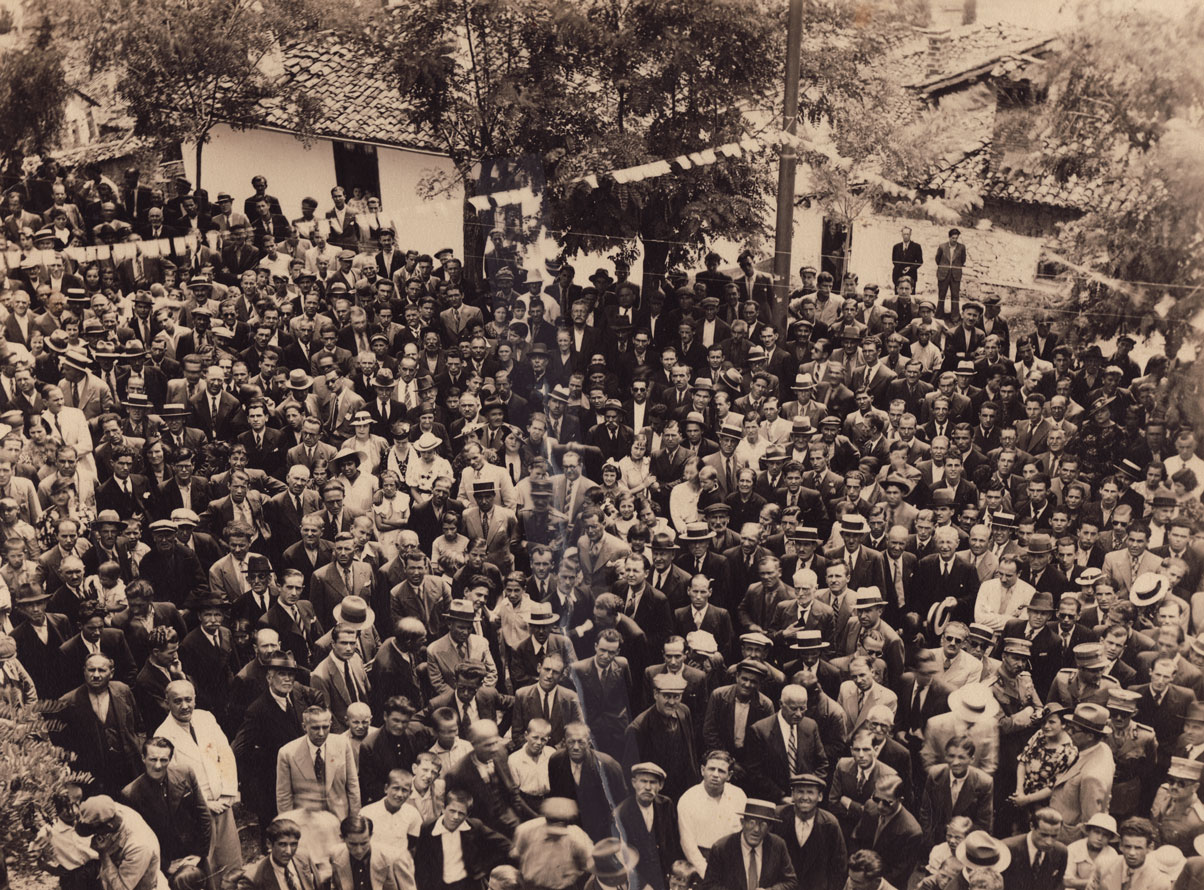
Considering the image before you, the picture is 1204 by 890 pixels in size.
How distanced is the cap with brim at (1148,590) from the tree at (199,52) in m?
5.92

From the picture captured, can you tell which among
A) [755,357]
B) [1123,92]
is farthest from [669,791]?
[1123,92]

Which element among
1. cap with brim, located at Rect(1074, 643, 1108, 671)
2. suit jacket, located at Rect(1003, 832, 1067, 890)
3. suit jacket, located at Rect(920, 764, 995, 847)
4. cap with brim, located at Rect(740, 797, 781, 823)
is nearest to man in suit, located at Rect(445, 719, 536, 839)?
cap with brim, located at Rect(740, 797, 781, 823)

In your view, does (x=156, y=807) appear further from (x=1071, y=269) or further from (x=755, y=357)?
(x=1071, y=269)

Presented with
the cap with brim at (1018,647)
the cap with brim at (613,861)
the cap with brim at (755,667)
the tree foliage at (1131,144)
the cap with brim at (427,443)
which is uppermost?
the tree foliage at (1131,144)

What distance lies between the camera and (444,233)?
9438mm

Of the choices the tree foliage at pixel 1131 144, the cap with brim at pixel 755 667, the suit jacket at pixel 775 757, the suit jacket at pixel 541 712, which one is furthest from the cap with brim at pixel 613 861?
the tree foliage at pixel 1131 144

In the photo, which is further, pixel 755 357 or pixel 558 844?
pixel 755 357

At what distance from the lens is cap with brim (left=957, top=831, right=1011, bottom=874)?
7.40 meters

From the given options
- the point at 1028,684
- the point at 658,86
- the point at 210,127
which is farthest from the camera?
the point at 210,127

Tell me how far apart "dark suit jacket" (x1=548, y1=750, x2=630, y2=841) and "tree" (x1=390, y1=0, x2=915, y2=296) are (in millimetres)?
3135

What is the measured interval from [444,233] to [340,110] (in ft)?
3.45

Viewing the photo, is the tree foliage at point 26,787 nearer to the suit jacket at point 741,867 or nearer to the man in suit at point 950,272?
the suit jacket at point 741,867

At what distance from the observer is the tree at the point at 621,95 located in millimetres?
8773

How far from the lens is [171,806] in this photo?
788cm
